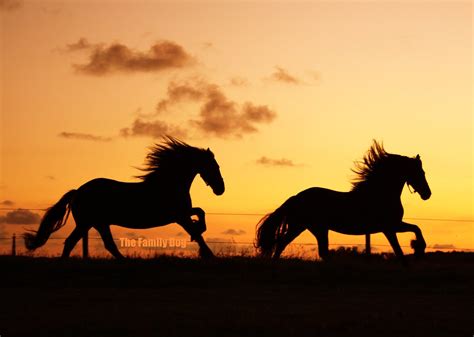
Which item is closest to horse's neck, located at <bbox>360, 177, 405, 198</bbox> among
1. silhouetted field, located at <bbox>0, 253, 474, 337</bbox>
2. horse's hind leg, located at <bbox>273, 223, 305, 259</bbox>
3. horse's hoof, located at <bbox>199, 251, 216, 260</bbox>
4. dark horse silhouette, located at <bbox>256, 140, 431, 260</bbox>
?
dark horse silhouette, located at <bbox>256, 140, 431, 260</bbox>

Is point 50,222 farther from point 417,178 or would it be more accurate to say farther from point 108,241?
point 417,178

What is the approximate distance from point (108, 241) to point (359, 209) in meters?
5.41

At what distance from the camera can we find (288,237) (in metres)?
19.5

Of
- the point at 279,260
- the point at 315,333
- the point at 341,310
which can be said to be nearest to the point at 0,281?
the point at 279,260

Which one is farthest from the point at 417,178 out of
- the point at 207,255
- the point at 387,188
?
the point at 207,255

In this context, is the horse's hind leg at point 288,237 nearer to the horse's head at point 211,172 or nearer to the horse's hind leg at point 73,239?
the horse's head at point 211,172

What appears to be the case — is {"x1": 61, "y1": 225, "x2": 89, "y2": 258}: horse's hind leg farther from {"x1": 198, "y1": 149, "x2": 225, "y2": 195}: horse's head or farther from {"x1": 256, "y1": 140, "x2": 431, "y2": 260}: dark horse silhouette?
{"x1": 256, "y1": 140, "x2": 431, "y2": 260}: dark horse silhouette

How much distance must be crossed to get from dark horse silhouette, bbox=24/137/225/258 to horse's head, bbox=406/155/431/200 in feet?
14.7

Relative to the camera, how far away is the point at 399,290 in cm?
1580

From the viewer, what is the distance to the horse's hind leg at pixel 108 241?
17906 millimetres

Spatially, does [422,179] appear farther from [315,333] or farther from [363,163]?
[315,333]

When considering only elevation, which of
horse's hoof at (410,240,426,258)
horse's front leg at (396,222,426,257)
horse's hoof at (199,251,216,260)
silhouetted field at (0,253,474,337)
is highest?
horse's front leg at (396,222,426,257)

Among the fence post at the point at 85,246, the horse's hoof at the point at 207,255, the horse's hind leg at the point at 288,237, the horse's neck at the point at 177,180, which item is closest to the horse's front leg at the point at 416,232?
the horse's hind leg at the point at 288,237

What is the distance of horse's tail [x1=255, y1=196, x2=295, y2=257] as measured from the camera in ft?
64.2
